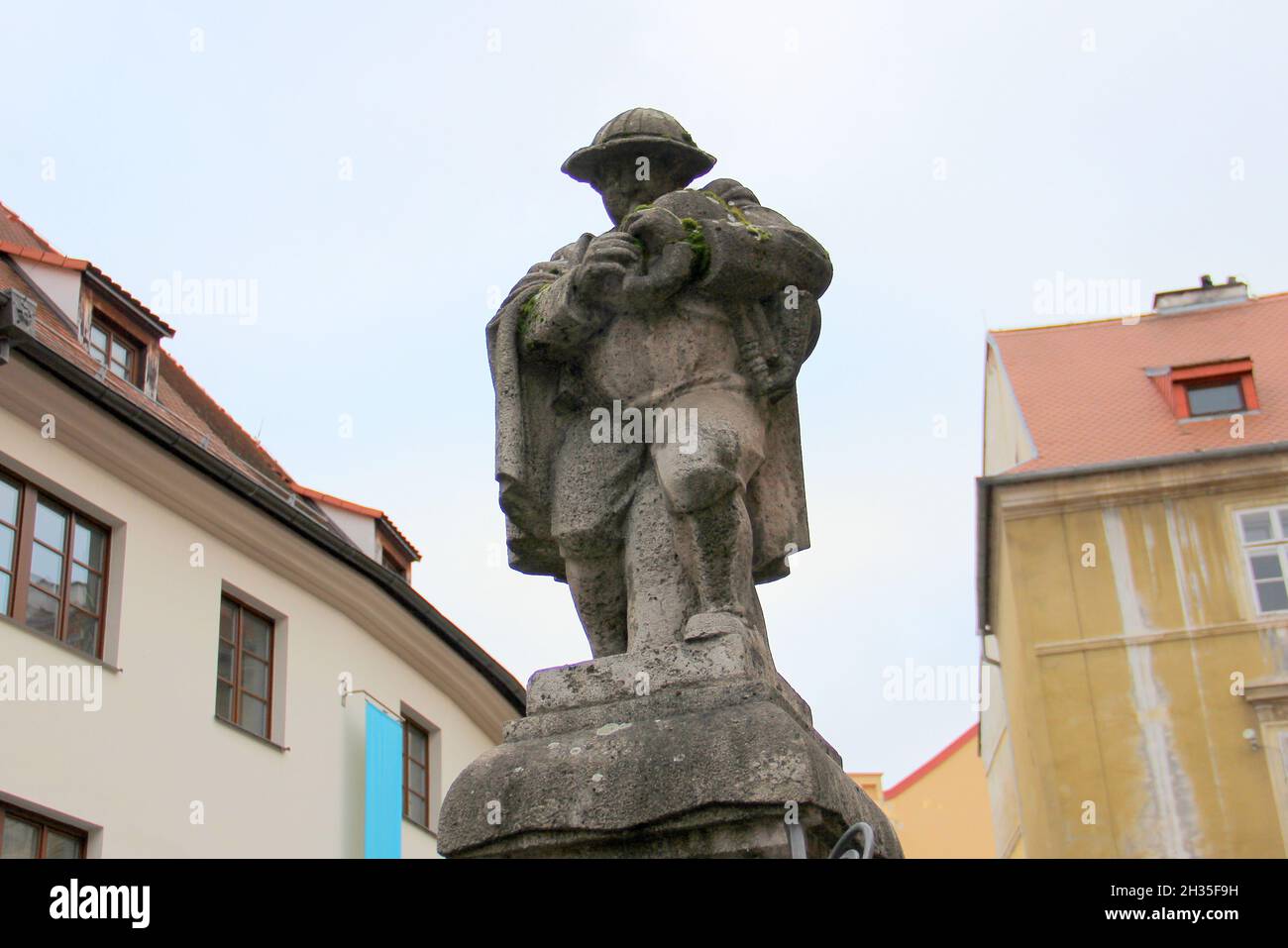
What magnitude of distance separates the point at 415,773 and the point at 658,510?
16271 millimetres

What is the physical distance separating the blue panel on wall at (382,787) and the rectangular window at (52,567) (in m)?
4.07

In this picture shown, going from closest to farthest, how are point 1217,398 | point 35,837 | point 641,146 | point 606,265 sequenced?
point 606,265
point 641,146
point 35,837
point 1217,398

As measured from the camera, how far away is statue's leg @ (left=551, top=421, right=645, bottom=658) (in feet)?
15.6

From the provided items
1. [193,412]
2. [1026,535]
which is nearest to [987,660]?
[1026,535]

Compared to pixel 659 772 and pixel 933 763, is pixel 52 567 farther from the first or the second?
pixel 933 763

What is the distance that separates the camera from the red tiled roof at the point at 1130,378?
74.8ft

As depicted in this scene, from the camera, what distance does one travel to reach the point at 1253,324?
25516mm

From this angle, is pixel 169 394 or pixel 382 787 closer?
pixel 382 787

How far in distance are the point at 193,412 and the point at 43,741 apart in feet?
22.7

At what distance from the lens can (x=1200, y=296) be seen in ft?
87.7

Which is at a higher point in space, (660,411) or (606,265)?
(606,265)

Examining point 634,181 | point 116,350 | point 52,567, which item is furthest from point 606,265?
point 116,350

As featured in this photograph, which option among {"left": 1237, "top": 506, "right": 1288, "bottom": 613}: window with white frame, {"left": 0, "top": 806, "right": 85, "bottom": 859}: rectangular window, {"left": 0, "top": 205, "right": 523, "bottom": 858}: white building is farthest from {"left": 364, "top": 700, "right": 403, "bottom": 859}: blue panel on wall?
{"left": 1237, "top": 506, "right": 1288, "bottom": 613}: window with white frame
